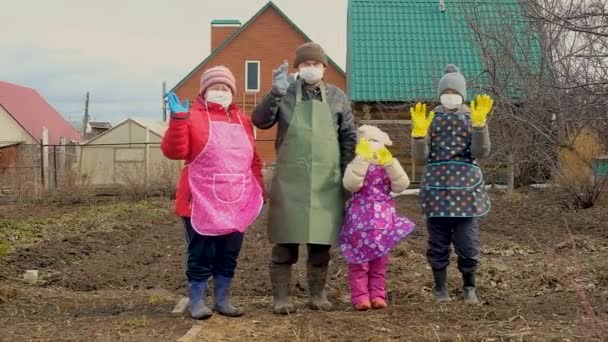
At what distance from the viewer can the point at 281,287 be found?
15.1 ft

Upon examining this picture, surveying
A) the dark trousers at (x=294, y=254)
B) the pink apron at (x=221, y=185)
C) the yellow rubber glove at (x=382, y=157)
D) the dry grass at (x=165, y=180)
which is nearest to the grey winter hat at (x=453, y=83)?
the yellow rubber glove at (x=382, y=157)

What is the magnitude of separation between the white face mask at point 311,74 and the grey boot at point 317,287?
115 cm

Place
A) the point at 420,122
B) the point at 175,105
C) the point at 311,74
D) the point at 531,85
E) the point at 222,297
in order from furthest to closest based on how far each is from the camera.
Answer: the point at 531,85
the point at 420,122
the point at 311,74
the point at 222,297
the point at 175,105

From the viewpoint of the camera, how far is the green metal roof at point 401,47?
18688 mm

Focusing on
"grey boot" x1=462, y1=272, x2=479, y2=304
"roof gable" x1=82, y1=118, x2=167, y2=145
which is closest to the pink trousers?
"grey boot" x1=462, y1=272, x2=479, y2=304

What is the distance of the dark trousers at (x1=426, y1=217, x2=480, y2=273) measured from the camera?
4.84 m

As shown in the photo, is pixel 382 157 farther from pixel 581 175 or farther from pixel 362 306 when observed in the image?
pixel 581 175

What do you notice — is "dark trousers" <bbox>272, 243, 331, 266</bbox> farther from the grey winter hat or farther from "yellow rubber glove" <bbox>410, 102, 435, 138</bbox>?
the grey winter hat

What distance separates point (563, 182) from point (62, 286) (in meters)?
8.99

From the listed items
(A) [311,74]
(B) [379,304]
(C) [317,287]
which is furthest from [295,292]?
(A) [311,74]

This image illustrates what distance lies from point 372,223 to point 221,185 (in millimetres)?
967

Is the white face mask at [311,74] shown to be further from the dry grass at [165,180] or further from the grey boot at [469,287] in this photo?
the dry grass at [165,180]

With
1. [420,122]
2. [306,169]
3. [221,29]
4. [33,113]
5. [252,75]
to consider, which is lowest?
[306,169]

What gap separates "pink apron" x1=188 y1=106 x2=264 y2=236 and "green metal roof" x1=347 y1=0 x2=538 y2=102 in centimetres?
1335
